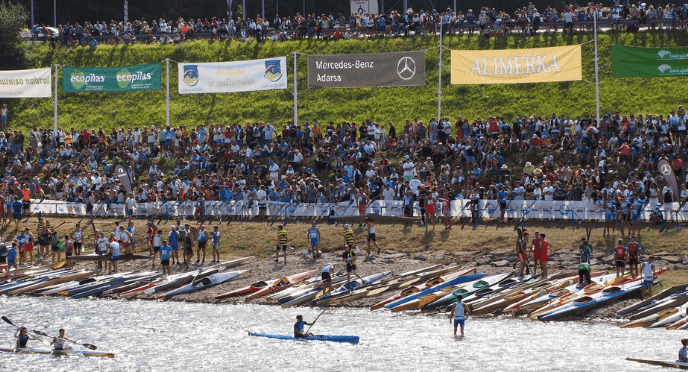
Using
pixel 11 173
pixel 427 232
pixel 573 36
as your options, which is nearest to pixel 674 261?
pixel 427 232

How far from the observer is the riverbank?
36.1 metres

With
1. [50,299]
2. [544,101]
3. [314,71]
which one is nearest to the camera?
[50,299]

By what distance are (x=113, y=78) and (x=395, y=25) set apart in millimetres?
16768

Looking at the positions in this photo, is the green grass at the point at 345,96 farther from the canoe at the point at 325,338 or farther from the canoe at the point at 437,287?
the canoe at the point at 325,338

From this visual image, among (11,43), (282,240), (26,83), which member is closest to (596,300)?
(282,240)

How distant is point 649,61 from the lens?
47125mm

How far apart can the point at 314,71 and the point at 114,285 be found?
17571mm

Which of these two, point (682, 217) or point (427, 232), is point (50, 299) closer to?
point (427, 232)

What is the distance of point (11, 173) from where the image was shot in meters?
52.8

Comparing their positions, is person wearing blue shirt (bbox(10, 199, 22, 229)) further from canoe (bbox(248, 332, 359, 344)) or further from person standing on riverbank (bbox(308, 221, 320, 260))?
canoe (bbox(248, 332, 359, 344))

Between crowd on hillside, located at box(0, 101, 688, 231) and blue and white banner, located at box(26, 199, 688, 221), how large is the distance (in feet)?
1.13

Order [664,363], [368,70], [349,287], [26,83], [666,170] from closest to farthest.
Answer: [664,363]
[349,287]
[666,170]
[368,70]
[26,83]

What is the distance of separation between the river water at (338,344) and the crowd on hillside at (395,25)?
24.1m

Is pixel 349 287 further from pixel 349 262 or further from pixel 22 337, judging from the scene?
pixel 22 337
